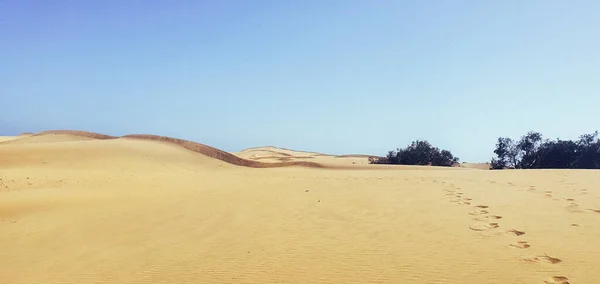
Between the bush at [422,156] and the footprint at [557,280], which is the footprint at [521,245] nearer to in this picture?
the footprint at [557,280]

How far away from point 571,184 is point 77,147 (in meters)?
16.8

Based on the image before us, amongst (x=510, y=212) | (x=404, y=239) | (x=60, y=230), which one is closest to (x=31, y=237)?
(x=60, y=230)

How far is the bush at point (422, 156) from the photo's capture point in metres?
25.7

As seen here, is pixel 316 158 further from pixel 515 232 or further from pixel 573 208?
pixel 515 232

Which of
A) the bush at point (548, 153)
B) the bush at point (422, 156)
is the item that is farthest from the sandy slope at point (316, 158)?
the bush at point (548, 153)

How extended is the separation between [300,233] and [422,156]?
21562 millimetres

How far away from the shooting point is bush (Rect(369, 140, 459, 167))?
1010 inches

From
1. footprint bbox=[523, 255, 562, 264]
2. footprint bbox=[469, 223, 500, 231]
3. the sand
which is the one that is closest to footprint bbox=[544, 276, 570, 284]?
the sand

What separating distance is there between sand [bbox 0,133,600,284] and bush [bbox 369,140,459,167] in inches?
582

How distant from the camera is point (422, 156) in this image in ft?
84.2

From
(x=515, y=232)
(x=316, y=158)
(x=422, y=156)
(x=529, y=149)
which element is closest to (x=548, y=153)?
(x=529, y=149)

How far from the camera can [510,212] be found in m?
6.43

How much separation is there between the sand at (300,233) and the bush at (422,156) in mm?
14789

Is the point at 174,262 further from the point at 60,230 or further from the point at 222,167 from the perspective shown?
the point at 222,167
